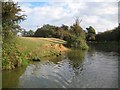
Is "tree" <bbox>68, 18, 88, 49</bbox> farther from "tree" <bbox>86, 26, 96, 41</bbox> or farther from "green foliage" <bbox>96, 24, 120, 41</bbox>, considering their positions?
"tree" <bbox>86, 26, 96, 41</bbox>

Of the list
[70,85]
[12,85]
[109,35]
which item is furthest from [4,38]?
[109,35]

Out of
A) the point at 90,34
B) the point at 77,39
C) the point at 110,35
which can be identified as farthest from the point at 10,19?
the point at 90,34

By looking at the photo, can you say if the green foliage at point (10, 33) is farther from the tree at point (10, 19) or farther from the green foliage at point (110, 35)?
the green foliage at point (110, 35)

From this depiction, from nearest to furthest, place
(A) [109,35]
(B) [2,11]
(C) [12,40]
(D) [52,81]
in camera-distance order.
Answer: (D) [52,81] < (B) [2,11] < (C) [12,40] < (A) [109,35]

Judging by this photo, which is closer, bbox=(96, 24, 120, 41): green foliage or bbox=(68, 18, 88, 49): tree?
bbox=(68, 18, 88, 49): tree

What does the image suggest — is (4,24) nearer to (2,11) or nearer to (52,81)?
(2,11)

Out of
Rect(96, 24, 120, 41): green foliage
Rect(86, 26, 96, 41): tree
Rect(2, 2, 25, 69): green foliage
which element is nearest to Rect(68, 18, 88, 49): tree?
Rect(96, 24, 120, 41): green foliage

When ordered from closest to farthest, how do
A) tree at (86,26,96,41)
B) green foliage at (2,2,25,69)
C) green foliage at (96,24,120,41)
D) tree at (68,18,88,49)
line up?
green foliage at (2,2,25,69) → tree at (68,18,88,49) → green foliage at (96,24,120,41) → tree at (86,26,96,41)

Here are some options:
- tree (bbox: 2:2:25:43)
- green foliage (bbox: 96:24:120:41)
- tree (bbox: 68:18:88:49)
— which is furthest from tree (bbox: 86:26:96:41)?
tree (bbox: 2:2:25:43)

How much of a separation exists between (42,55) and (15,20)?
12.5 m

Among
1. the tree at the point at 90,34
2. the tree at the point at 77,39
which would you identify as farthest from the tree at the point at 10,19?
the tree at the point at 90,34

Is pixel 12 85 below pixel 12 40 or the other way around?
below

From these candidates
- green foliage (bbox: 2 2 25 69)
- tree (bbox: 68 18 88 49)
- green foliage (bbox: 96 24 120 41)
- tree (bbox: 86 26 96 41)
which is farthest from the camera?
tree (bbox: 86 26 96 41)

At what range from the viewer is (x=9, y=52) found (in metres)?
24.4
